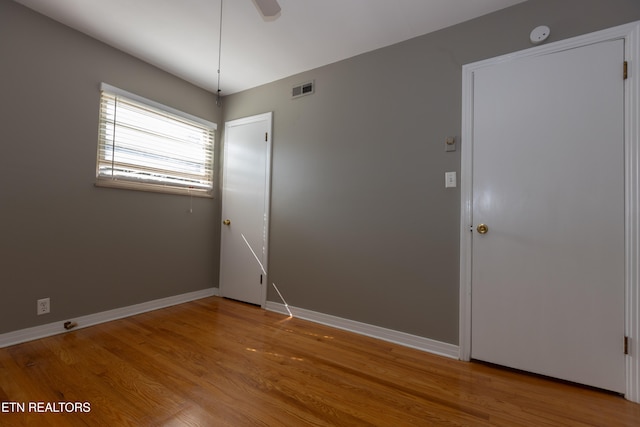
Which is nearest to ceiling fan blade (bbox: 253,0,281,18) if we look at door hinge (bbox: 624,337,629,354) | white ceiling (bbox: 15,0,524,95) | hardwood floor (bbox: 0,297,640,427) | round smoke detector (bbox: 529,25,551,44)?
white ceiling (bbox: 15,0,524,95)

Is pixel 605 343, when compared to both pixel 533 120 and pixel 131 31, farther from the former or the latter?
pixel 131 31

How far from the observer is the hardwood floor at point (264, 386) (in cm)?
145

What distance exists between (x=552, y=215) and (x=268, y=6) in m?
2.15

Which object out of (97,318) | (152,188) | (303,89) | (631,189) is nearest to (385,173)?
(303,89)

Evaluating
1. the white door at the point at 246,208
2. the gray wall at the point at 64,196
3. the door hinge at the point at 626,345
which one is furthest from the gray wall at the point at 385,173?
the gray wall at the point at 64,196

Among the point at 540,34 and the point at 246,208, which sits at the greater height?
the point at 540,34

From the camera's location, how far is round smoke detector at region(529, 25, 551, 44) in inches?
74.1

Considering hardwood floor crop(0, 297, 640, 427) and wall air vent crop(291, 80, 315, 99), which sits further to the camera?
wall air vent crop(291, 80, 315, 99)

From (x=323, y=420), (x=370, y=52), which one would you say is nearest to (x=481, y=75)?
(x=370, y=52)

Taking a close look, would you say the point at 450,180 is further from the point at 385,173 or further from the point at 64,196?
the point at 64,196

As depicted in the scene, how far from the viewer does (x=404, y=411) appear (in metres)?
1.52

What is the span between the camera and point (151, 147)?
298 cm

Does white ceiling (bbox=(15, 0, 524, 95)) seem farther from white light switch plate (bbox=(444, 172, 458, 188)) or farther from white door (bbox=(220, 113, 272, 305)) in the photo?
white light switch plate (bbox=(444, 172, 458, 188))

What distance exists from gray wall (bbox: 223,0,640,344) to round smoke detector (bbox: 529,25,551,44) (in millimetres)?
47
